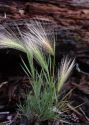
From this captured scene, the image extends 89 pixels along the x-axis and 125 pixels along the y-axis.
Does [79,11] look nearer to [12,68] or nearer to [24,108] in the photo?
[12,68]

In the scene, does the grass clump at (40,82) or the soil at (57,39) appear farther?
the soil at (57,39)

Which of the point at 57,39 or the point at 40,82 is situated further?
the point at 57,39

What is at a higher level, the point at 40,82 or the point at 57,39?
the point at 57,39

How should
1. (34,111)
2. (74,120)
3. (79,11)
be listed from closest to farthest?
(34,111), (74,120), (79,11)

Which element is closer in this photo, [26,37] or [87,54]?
[26,37]

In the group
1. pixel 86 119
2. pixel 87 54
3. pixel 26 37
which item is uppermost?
pixel 26 37

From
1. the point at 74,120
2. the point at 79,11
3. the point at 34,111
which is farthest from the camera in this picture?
the point at 79,11

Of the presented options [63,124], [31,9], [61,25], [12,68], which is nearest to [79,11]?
[61,25]

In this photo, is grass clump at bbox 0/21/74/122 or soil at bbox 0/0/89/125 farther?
soil at bbox 0/0/89/125
